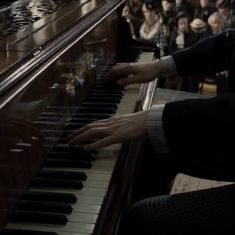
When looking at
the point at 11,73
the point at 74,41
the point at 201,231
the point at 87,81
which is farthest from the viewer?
the point at 87,81

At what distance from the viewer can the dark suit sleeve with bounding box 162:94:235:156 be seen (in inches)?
35.9

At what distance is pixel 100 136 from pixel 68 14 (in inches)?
23.4

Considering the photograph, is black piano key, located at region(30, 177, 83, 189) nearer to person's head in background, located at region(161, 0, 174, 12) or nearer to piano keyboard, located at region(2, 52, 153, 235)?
piano keyboard, located at region(2, 52, 153, 235)

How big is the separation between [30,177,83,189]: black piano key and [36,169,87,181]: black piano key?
0.05 ft

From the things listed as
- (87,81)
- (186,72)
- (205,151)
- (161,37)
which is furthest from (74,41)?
(161,37)

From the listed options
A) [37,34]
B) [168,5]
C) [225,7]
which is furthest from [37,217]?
[168,5]

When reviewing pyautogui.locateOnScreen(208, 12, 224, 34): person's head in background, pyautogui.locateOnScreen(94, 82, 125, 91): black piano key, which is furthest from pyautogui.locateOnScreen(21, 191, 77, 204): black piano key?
pyautogui.locateOnScreen(208, 12, 224, 34): person's head in background

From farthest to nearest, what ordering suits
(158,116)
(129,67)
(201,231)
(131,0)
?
1. (131,0)
2. (129,67)
3. (201,231)
4. (158,116)

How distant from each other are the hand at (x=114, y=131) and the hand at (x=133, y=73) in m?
0.54

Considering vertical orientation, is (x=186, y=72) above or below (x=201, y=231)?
above

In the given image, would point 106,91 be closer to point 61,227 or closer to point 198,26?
point 61,227

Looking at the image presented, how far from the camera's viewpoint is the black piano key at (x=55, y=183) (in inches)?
39.3

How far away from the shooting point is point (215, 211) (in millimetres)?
1096

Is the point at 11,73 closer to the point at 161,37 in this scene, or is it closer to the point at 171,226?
the point at 171,226
